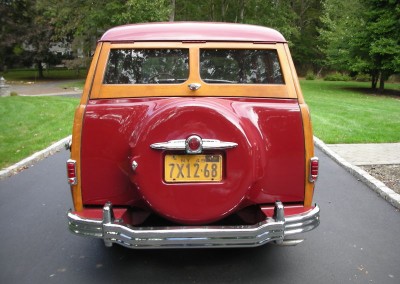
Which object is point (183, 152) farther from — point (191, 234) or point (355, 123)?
point (355, 123)

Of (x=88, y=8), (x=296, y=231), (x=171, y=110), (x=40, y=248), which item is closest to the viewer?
(x=171, y=110)

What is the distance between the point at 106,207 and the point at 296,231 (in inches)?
58.5

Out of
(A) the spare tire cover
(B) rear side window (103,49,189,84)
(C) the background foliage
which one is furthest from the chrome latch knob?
(C) the background foliage

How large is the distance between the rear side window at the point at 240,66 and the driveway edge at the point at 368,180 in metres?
2.83

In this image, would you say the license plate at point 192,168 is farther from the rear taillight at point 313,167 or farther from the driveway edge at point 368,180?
the driveway edge at point 368,180

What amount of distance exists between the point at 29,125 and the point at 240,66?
29.7 feet

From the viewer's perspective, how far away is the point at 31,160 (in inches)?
296

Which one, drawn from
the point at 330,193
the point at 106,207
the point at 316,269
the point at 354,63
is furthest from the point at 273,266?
the point at 354,63

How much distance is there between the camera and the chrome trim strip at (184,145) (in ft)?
9.92

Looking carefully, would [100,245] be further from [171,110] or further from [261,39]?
[261,39]

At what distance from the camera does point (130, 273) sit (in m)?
3.58

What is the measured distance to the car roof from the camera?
11.9 ft

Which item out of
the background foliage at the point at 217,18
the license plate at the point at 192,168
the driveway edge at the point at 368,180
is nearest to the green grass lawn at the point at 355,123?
the driveway edge at the point at 368,180

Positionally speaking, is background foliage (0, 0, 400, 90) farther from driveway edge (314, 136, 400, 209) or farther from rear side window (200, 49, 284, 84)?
rear side window (200, 49, 284, 84)
